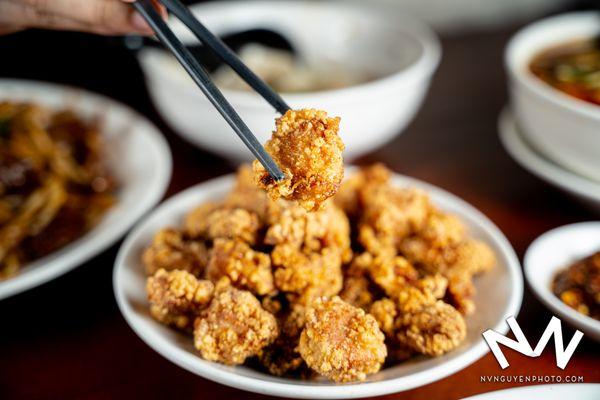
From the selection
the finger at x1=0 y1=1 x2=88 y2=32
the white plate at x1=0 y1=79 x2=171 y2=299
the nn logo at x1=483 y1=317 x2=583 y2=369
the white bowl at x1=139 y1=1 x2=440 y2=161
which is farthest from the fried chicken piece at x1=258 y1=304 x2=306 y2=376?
the finger at x1=0 y1=1 x2=88 y2=32

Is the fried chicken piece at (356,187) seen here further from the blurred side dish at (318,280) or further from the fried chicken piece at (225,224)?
the fried chicken piece at (225,224)

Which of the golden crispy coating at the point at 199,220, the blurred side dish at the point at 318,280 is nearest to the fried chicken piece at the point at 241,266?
the blurred side dish at the point at 318,280

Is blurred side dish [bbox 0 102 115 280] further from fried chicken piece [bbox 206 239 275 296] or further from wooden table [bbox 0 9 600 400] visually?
fried chicken piece [bbox 206 239 275 296]

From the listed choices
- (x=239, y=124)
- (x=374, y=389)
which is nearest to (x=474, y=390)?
(x=374, y=389)

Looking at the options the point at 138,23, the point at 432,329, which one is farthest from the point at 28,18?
the point at 432,329

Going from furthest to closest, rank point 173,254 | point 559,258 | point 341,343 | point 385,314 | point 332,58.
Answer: point 332,58 < point 559,258 < point 173,254 < point 385,314 < point 341,343

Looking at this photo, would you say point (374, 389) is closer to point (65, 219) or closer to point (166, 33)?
point (166, 33)

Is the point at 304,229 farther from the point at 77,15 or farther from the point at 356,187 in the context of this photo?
the point at 77,15
